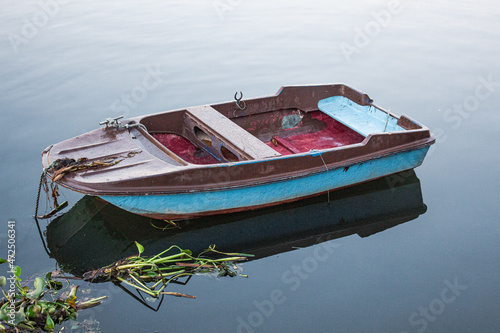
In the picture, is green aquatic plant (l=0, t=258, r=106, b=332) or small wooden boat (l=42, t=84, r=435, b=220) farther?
small wooden boat (l=42, t=84, r=435, b=220)

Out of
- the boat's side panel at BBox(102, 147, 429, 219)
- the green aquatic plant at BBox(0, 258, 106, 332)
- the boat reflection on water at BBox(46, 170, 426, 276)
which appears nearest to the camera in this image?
the green aquatic plant at BBox(0, 258, 106, 332)

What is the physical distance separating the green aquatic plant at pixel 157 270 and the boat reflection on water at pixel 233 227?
0.78ft

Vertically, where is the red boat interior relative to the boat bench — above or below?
below

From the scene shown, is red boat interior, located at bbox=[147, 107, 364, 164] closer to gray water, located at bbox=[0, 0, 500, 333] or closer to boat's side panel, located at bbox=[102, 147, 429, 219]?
boat's side panel, located at bbox=[102, 147, 429, 219]

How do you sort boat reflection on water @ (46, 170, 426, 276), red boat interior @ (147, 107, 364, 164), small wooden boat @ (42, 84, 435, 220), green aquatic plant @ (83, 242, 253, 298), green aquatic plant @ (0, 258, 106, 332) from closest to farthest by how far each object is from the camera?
green aquatic plant @ (0, 258, 106, 332)
green aquatic plant @ (83, 242, 253, 298)
small wooden boat @ (42, 84, 435, 220)
boat reflection on water @ (46, 170, 426, 276)
red boat interior @ (147, 107, 364, 164)

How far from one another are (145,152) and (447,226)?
11.8 ft

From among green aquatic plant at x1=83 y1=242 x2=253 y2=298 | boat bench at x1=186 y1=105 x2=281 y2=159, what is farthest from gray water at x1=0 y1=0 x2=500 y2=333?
boat bench at x1=186 y1=105 x2=281 y2=159

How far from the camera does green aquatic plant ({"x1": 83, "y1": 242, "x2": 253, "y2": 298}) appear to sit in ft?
17.4

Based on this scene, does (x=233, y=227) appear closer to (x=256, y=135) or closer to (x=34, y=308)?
(x=256, y=135)

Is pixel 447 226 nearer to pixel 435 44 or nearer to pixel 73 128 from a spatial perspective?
pixel 73 128

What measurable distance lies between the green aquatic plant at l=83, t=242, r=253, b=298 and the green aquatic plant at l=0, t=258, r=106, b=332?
1.15 feet

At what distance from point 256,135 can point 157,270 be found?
2.93 metres

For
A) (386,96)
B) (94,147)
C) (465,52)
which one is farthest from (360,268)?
(465,52)

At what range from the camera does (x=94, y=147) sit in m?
6.13
